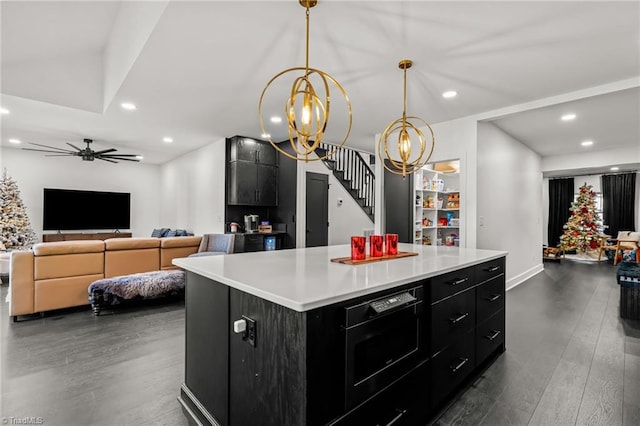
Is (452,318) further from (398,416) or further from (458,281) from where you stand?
(398,416)

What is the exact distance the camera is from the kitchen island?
47.7 inches

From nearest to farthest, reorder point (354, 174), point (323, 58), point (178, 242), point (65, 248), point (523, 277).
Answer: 1. point (323, 58)
2. point (65, 248)
3. point (178, 242)
4. point (523, 277)
5. point (354, 174)

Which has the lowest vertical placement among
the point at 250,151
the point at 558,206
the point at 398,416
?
the point at 398,416

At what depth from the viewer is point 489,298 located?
2455mm

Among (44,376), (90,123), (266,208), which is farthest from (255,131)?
(44,376)

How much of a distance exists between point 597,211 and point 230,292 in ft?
37.6

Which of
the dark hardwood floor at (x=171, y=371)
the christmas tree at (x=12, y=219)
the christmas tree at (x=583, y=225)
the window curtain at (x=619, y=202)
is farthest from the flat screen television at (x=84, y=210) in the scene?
the window curtain at (x=619, y=202)

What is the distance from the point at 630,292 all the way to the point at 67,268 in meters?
6.74

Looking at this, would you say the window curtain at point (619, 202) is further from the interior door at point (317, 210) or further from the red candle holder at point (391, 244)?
the red candle holder at point (391, 244)

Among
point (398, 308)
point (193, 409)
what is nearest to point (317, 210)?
point (193, 409)

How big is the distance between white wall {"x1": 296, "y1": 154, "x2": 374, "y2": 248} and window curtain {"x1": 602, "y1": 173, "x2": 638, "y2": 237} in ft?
23.5

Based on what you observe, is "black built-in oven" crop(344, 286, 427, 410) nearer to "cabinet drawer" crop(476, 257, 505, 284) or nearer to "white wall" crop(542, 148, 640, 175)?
"cabinet drawer" crop(476, 257, 505, 284)

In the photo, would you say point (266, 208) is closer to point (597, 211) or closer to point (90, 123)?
point (90, 123)

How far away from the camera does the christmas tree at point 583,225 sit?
28.1ft
